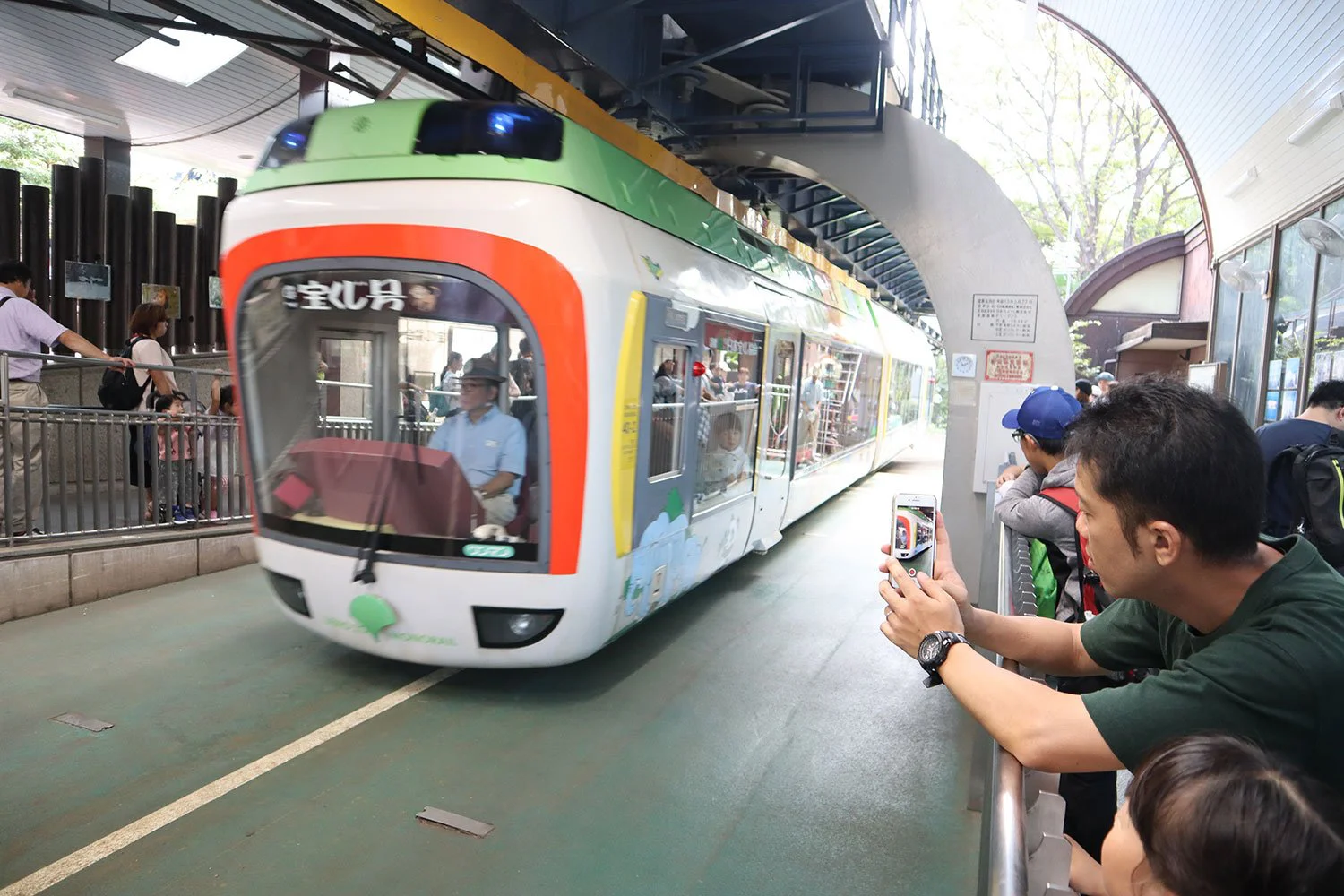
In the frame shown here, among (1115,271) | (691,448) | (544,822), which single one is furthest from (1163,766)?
(1115,271)

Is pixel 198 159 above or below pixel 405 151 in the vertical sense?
above

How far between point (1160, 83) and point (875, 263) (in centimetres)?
478

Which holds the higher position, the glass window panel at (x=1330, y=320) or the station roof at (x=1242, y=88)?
the station roof at (x=1242, y=88)

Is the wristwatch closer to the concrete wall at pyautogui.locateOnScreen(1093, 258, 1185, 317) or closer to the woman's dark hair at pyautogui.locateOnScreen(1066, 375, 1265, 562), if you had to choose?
the woman's dark hair at pyautogui.locateOnScreen(1066, 375, 1265, 562)

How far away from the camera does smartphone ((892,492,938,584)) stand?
2.14 metres

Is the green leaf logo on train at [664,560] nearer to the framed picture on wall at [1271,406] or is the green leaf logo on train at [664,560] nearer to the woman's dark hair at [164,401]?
the woman's dark hair at [164,401]

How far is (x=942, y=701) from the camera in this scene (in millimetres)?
5453

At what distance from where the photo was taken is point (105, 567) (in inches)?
256

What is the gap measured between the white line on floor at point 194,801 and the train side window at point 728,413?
2340 mm

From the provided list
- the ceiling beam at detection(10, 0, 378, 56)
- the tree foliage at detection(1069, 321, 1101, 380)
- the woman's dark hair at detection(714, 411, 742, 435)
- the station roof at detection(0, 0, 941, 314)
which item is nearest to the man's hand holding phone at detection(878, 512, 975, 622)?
Answer: the station roof at detection(0, 0, 941, 314)

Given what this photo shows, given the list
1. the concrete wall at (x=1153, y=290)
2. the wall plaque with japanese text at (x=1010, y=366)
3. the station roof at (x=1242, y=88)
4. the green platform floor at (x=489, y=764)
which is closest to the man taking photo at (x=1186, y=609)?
the green platform floor at (x=489, y=764)

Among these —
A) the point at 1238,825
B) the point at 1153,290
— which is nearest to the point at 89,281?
the point at 1238,825

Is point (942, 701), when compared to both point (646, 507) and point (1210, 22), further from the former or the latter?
point (1210, 22)

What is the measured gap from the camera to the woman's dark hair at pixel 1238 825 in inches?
42.1
